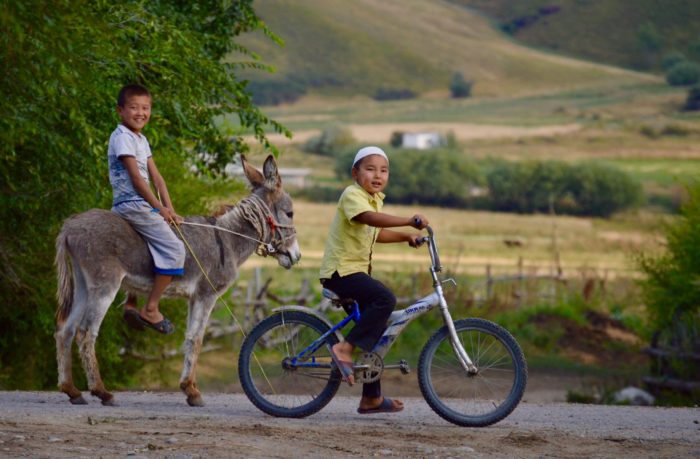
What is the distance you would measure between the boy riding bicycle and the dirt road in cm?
70

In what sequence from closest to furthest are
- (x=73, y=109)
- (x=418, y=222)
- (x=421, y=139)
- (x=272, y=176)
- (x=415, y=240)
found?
(x=418, y=222)
(x=415, y=240)
(x=272, y=176)
(x=73, y=109)
(x=421, y=139)

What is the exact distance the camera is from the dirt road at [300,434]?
28.0ft

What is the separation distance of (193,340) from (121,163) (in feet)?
5.64

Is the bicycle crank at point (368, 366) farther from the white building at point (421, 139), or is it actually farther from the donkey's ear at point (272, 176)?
the white building at point (421, 139)

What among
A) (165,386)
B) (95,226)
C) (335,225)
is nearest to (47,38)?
(95,226)

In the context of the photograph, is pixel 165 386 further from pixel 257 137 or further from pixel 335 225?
pixel 335 225

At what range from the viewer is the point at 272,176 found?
11.5 metres

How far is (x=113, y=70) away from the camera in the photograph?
49.3 feet

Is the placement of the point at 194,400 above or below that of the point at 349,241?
below

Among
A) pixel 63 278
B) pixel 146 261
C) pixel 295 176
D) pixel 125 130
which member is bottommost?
pixel 63 278

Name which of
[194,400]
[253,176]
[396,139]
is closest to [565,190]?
[396,139]

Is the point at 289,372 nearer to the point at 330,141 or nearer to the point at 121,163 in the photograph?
the point at 121,163

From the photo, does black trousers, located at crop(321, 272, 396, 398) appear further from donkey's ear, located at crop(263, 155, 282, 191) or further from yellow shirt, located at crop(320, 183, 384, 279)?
donkey's ear, located at crop(263, 155, 282, 191)

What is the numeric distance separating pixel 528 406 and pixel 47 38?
6.18 meters
